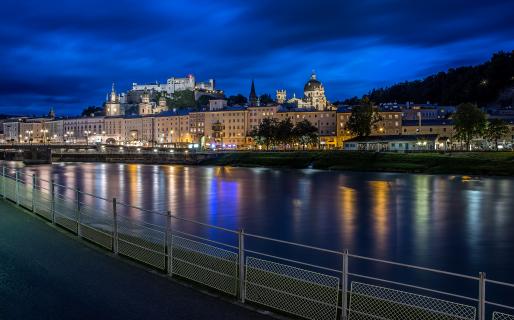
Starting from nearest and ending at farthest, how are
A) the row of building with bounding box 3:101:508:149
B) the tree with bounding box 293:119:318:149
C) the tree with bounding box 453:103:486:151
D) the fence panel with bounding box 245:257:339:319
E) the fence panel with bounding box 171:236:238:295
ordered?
the fence panel with bounding box 245:257:339:319 < the fence panel with bounding box 171:236:238:295 < the tree with bounding box 453:103:486:151 < the tree with bounding box 293:119:318:149 < the row of building with bounding box 3:101:508:149

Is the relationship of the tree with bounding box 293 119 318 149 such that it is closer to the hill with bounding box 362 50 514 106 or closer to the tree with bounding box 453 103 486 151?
the tree with bounding box 453 103 486 151

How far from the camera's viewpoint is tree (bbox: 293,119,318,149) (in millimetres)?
121000

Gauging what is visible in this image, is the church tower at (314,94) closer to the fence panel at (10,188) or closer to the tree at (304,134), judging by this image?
the tree at (304,134)

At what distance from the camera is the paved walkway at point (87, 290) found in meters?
7.60

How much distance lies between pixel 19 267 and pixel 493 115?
455 ft

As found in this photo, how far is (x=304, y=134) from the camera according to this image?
404 feet

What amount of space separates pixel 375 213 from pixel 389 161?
50731mm

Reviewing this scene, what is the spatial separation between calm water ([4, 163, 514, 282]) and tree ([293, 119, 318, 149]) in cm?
6387

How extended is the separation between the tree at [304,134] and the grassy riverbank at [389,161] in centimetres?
1867

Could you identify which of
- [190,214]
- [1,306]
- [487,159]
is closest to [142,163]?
[487,159]

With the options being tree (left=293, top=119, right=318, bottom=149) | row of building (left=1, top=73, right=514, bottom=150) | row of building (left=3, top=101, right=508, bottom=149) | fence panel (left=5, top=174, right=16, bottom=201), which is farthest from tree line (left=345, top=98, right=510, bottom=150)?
fence panel (left=5, top=174, right=16, bottom=201)

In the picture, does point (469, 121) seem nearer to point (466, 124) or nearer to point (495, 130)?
point (466, 124)

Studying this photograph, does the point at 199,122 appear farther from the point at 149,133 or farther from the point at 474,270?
the point at 474,270

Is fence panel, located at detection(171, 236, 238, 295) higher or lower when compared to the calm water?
higher
